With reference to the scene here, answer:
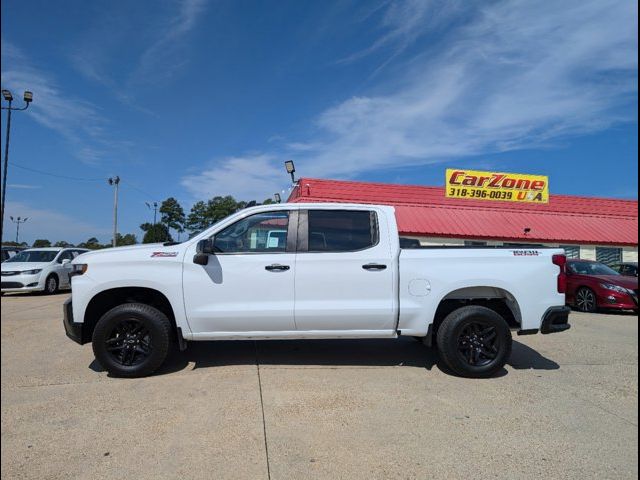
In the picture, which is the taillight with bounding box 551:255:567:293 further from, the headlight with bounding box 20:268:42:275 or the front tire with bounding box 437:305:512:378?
the headlight with bounding box 20:268:42:275

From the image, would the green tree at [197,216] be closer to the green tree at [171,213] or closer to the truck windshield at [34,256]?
the green tree at [171,213]

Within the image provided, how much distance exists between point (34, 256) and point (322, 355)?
42.6ft

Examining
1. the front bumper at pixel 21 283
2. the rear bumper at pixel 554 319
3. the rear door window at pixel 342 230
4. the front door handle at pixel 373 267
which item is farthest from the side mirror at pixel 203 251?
the front bumper at pixel 21 283

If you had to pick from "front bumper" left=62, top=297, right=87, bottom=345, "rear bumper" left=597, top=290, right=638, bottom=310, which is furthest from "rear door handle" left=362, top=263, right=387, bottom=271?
"rear bumper" left=597, top=290, right=638, bottom=310

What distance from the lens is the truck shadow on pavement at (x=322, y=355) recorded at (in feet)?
17.4

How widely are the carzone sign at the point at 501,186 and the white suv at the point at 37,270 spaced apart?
18261 mm

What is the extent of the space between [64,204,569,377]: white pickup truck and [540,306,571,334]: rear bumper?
0.04 feet

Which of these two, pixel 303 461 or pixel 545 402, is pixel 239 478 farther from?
pixel 545 402

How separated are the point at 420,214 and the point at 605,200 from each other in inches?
426

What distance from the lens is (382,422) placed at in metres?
3.65

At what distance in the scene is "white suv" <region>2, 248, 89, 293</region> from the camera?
12.8m

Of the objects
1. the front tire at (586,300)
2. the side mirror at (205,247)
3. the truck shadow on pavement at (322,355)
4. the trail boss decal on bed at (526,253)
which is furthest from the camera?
the front tire at (586,300)

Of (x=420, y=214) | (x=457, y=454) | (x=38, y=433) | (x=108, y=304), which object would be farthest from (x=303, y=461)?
(x=420, y=214)

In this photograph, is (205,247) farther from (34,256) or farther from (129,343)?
(34,256)
